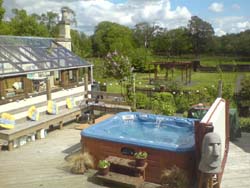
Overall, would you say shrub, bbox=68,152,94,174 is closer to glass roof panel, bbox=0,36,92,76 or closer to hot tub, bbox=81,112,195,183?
hot tub, bbox=81,112,195,183

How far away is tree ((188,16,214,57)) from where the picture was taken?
193ft

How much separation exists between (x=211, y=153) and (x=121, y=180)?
207 centimetres

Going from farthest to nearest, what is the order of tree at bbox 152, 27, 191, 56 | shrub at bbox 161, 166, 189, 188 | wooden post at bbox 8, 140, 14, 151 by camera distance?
1. tree at bbox 152, 27, 191, 56
2. wooden post at bbox 8, 140, 14, 151
3. shrub at bbox 161, 166, 189, 188

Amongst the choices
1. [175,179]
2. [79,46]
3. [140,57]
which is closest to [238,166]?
[175,179]

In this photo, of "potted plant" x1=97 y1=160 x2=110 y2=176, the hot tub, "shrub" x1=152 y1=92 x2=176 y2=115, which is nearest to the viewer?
the hot tub

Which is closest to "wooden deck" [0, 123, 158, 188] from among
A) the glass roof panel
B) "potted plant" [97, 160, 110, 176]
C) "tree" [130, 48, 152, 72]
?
"potted plant" [97, 160, 110, 176]

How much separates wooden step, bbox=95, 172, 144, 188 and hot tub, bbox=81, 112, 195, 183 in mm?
444

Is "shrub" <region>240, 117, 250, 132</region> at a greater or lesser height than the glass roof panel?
lesser

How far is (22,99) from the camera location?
32.3 ft

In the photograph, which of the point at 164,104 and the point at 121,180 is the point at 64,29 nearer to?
the point at 164,104

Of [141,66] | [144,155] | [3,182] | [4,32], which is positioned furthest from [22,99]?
[141,66]

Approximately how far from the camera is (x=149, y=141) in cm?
633

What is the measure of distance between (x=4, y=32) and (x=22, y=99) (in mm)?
14523

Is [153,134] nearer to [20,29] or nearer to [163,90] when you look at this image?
[163,90]
